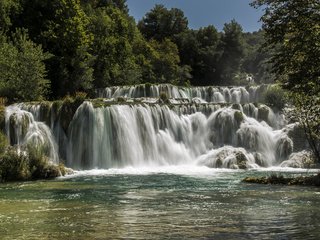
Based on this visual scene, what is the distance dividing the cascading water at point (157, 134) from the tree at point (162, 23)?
54.6m

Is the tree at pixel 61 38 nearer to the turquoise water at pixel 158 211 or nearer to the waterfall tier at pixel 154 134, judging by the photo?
the waterfall tier at pixel 154 134

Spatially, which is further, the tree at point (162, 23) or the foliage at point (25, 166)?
the tree at point (162, 23)

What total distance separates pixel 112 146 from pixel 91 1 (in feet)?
161

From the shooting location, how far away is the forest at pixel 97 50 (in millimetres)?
44750

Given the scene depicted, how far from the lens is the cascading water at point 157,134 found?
34375mm

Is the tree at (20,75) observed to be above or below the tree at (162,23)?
below

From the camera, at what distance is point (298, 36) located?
1881 cm

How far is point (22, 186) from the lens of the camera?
2197 centimetres

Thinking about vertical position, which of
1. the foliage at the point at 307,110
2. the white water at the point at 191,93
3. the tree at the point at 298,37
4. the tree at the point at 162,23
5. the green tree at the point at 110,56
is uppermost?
the tree at the point at 162,23

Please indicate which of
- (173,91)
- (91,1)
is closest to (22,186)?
(173,91)

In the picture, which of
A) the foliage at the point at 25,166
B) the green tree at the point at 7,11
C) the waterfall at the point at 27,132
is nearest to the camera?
the foliage at the point at 25,166

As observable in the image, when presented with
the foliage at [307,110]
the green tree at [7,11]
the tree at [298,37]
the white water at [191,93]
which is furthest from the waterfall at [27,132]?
the green tree at [7,11]

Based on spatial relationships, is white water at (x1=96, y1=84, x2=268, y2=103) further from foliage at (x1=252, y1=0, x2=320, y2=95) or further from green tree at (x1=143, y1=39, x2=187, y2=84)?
foliage at (x1=252, y1=0, x2=320, y2=95)

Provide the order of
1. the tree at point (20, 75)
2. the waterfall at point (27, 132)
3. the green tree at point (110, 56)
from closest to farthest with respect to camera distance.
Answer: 1. the waterfall at point (27, 132)
2. the tree at point (20, 75)
3. the green tree at point (110, 56)
